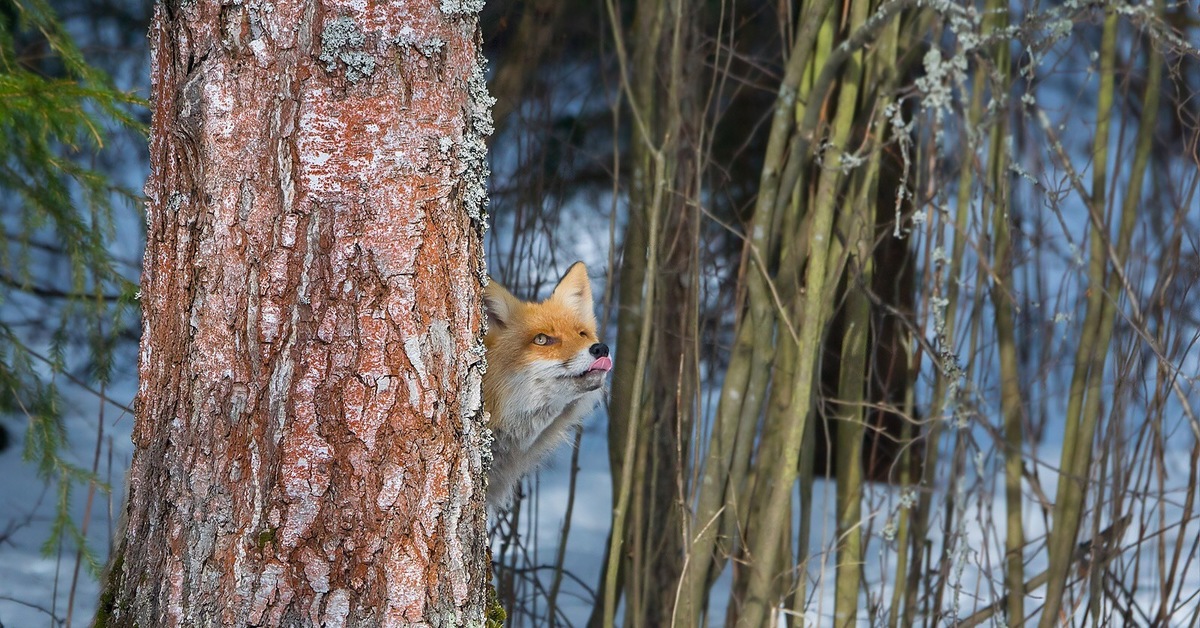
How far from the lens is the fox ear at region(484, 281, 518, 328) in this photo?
110 inches

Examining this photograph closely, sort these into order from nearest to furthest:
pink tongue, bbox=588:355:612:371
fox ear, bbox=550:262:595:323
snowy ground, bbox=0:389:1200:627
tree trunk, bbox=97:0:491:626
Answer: tree trunk, bbox=97:0:491:626 < pink tongue, bbox=588:355:612:371 < fox ear, bbox=550:262:595:323 < snowy ground, bbox=0:389:1200:627

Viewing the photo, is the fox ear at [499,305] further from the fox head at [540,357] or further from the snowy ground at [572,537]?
the snowy ground at [572,537]

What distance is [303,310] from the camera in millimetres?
1493

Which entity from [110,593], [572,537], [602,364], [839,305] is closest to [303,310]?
[110,593]

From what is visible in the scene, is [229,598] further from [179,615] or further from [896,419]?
[896,419]

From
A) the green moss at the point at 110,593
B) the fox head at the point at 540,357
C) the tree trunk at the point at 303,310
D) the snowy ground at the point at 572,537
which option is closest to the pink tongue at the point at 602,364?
the fox head at the point at 540,357

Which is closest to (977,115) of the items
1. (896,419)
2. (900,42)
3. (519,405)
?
(900,42)

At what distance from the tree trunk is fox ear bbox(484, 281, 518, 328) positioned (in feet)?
4.03

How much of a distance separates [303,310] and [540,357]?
4.62 ft

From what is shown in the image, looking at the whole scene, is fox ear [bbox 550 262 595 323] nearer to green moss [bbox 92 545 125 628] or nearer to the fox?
the fox

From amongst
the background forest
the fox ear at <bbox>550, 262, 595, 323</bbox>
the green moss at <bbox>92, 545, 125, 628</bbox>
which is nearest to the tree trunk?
the green moss at <bbox>92, 545, 125, 628</bbox>

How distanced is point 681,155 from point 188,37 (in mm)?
1853

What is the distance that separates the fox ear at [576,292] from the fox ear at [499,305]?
14cm

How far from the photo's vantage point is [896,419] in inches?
209
